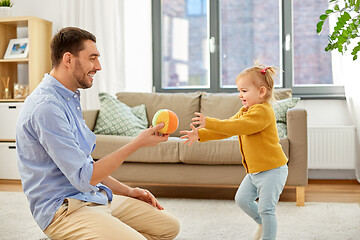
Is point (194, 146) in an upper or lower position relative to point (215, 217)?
upper

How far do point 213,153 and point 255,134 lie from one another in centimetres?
115

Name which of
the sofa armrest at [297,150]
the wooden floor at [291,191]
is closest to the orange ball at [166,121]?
the sofa armrest at [297,150]

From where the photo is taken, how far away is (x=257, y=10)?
468cm

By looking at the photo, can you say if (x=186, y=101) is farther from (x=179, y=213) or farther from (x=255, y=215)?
(x=255, y=215)

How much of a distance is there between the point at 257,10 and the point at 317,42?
705mm

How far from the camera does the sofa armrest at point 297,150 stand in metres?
3.18

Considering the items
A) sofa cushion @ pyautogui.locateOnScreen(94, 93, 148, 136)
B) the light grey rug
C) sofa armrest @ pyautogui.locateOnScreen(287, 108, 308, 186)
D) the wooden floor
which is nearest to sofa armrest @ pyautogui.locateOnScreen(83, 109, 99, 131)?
sofa cushion @ pyautogui.locateOnScreen(94, 93, 148, 136)

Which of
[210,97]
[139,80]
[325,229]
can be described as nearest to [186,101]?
[210,97]

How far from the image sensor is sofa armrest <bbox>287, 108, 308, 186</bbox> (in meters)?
3.18

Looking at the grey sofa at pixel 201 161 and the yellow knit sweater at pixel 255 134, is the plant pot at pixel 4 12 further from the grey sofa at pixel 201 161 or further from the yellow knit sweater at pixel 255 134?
the yellow knit sweater at pixel 255 134

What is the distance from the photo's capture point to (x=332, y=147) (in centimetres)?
419

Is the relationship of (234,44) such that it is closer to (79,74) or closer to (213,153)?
(213,153)

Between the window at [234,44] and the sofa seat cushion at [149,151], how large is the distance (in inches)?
60.0

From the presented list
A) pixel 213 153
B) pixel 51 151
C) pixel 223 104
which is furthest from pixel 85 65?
pixel 223 104
